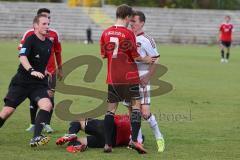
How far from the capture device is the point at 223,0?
65812mm

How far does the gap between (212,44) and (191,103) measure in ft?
133

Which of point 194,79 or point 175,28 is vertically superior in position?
point 194,79

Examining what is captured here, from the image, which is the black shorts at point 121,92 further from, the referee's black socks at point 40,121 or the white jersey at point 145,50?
the referee's black socks at point 40,121

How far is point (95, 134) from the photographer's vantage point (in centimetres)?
945

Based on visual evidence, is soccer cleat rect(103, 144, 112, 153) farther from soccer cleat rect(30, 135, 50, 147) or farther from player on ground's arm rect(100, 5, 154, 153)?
soccer cleat rect(30, 135, 50, 147)

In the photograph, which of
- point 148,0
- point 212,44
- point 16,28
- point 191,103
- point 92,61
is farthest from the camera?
point 148,0

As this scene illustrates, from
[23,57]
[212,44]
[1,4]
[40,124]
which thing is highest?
[23,57]

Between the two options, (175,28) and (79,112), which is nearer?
(79,112)

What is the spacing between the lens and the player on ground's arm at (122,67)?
348 inches

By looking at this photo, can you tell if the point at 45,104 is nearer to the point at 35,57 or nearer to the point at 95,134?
the point at 35,57

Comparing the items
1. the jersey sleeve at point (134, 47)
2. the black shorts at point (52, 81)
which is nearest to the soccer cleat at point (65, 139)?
the jersey sleeve at point (134, 47)

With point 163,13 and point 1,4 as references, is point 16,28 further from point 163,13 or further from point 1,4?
point 163,13

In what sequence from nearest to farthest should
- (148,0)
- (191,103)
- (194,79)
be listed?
(191,103)
(194,79)
(148,0)

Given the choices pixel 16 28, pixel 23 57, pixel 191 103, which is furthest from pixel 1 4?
pixel 23 57
